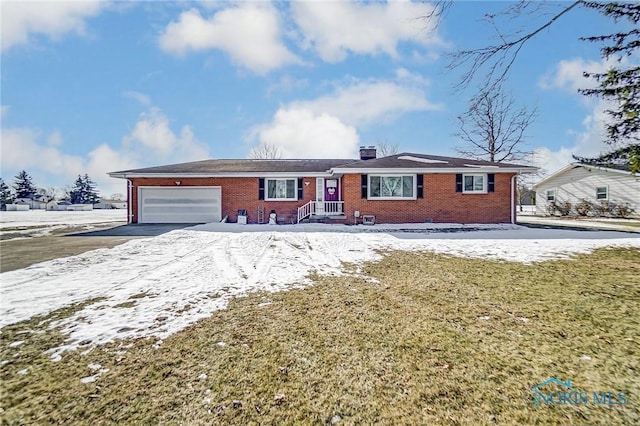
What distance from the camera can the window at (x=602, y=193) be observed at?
2066 centimetres

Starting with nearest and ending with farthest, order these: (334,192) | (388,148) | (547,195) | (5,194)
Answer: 1. (334,192)
2. (547,195)
3. (388,148)
4. (5,194)

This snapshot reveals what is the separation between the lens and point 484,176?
48.1 feet

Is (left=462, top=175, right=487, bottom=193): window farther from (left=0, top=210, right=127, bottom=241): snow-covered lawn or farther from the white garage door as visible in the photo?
(left=0, top=210, right=127, bottom=241): snow-covered lawn

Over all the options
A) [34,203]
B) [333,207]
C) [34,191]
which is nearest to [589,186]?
[333,207]

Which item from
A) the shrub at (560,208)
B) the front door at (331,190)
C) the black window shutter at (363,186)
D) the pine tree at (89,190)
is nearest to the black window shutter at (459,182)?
the black window shutter at (363,186)

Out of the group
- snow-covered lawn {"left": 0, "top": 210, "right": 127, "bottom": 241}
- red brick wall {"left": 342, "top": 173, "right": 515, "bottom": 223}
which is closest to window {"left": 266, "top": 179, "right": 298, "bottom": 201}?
red brick wall {"left": 342, "top": 173, "right": 515, "bottom": 223}

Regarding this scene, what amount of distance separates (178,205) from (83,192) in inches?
1925

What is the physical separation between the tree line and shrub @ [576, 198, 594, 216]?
2648 inches

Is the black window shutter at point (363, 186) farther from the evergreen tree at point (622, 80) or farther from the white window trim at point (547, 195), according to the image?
the white window trim at point (547, 195)

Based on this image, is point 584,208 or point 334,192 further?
point 584,208

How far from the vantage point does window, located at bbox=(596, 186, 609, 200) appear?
20658 mm

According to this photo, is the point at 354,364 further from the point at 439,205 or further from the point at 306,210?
the point at 439,205

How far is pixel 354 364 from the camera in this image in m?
2.48

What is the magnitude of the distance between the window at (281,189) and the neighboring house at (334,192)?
57 mm
